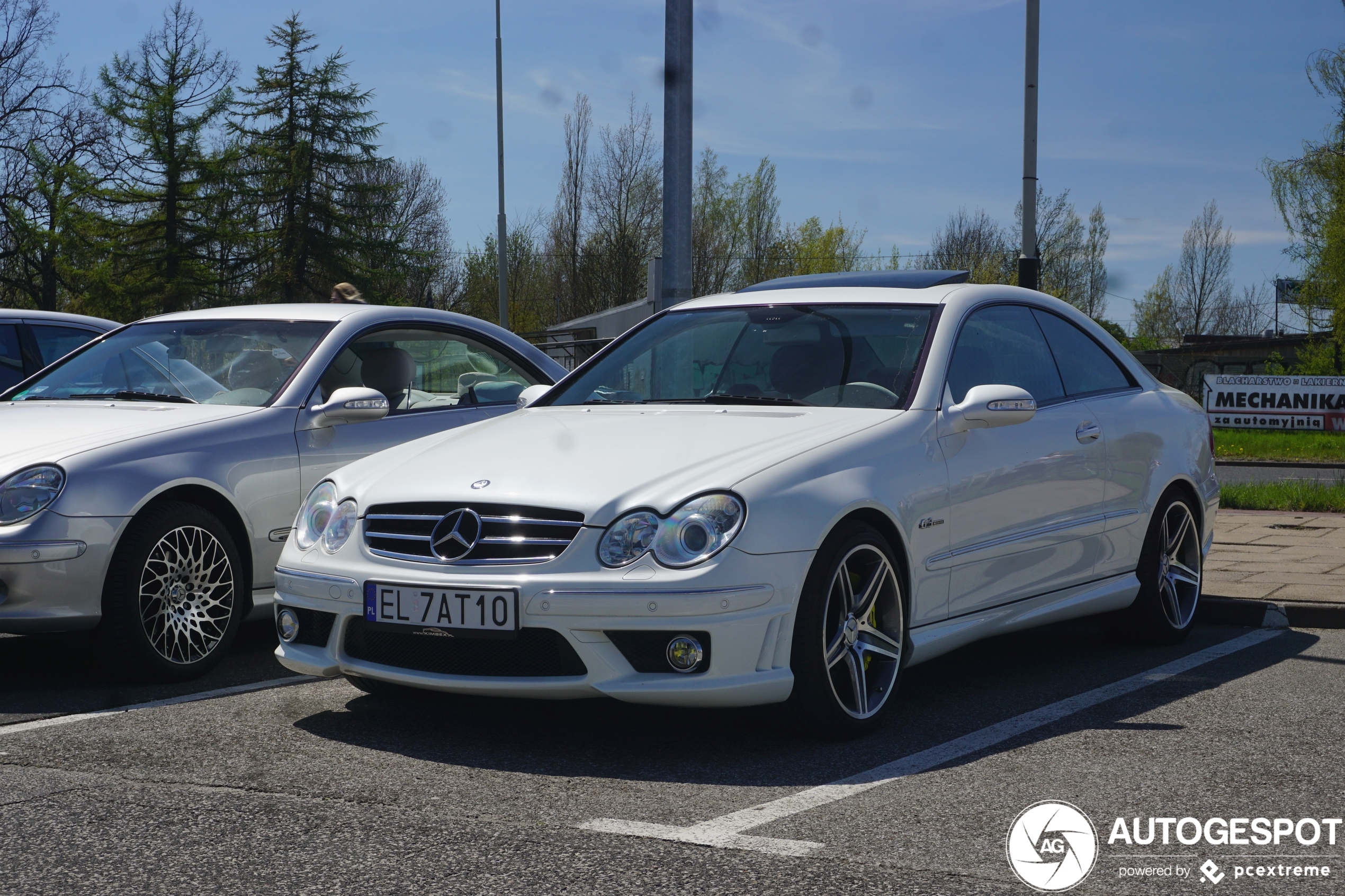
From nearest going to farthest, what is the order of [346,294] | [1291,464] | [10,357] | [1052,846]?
[1052,846]
[10,357]
[346,294]
[1291,464]

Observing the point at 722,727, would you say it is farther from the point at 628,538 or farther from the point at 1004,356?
the point at 1004,356

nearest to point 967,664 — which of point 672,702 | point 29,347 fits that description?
point 672,702

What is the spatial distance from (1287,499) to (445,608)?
10144mm

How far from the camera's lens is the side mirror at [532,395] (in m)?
6.07

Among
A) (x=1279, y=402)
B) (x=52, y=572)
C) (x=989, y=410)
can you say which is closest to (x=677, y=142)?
(x=989, y=410)

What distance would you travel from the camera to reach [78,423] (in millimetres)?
5852

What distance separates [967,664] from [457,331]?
123 inches

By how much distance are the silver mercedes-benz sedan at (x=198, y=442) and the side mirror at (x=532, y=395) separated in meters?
0.62

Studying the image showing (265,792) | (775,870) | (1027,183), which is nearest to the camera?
(775,870)

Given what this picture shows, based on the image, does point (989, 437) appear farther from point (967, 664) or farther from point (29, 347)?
point (29, 347)

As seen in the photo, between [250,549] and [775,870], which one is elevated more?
[250,549]

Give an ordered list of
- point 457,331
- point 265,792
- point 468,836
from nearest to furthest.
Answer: point 468,836 < point 265,792 < point 457,331

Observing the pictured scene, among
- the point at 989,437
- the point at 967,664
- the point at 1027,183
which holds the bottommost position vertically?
the point at 967,664

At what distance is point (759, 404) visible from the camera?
17.5 feet
